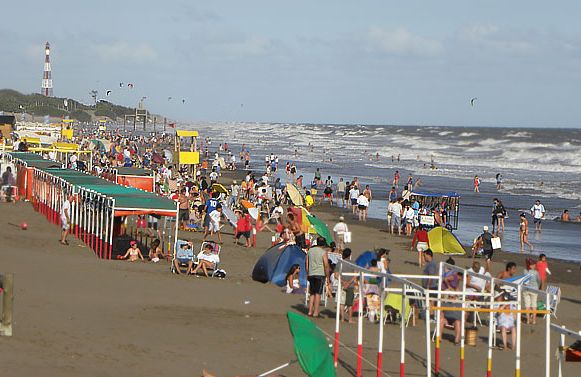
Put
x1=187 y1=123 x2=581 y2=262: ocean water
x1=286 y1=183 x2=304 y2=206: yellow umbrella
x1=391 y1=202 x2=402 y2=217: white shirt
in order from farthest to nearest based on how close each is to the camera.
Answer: x1=286 y1=183 x2=304 y2=206: yellow umbrella → x1=187 y1=123 x2=581 y2=262: ocean water → x1=391 y1=202 x2=402 y2=217: white shirt

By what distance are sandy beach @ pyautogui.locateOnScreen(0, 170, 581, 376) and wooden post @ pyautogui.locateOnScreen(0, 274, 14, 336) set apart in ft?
0.40

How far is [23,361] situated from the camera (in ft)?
30.2

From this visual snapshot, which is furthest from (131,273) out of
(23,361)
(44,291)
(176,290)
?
(23,361)

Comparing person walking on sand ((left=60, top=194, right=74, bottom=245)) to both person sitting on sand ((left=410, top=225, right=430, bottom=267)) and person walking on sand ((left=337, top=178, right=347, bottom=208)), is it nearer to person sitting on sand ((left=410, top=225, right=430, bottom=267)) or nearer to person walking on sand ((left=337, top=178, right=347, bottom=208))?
person sitting on sand ((left=410, top=225, right=430, bottom=267))

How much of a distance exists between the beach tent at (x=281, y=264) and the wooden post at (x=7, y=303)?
676cm

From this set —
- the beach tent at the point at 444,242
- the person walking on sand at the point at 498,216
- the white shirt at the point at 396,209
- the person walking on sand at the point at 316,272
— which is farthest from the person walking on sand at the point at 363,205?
the person walking on sand at the point at 316,272

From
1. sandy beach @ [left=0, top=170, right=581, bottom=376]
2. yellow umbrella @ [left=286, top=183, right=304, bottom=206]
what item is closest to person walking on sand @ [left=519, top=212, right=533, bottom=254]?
sandy beach @ [left=0, top=170, right=581, bottom=376]

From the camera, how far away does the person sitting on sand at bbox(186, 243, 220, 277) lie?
17.0 metres

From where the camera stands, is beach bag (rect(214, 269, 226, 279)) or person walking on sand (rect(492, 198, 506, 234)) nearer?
beach bag (rect(214, 269, 226, 279))

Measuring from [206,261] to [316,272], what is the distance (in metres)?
3.93

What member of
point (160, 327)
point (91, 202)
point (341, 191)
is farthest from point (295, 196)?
point (160, 327)

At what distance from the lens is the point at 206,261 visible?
17109 mm

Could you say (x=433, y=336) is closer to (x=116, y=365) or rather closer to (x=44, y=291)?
(x=116, y=365)

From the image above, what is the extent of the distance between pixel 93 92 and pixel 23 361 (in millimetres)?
120157
